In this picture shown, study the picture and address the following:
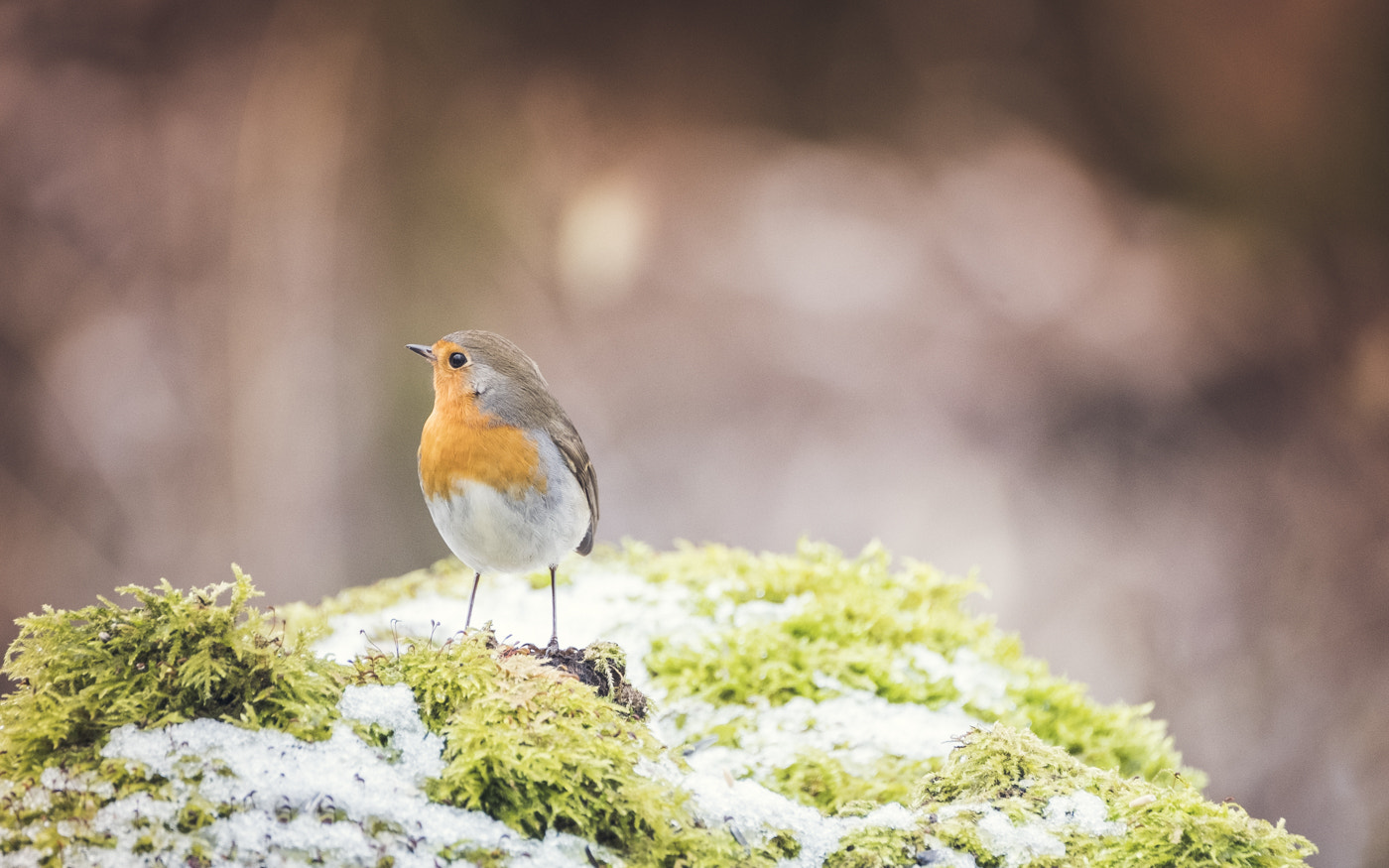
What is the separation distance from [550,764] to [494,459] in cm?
88

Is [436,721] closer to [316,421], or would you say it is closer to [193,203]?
[316,421]

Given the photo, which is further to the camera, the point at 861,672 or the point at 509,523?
the point at 861,672

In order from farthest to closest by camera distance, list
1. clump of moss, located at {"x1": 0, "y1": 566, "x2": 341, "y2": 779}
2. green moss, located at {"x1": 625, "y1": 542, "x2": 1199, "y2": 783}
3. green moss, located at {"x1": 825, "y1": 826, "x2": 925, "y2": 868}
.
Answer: green moss, located at {"x1": 625, "y1": 542, "x2": 1199, "y2": 783}
green moss, located at {"x1": 825, "y1": 826, "x2": 925, "y2": 868}
clump of moss, located at {"x1": 0, "y1": 566, "x2": 341, "y2": 779}

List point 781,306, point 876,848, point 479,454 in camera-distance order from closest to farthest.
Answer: point 876,848 → point 479,454 → point 781,306

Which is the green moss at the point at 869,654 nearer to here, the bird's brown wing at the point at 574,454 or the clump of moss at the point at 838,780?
the clump of moss at the point at 838,780

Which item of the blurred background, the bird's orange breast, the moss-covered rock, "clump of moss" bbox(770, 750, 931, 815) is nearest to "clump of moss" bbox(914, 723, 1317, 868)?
the moss-covered rock

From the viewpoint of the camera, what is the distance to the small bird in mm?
2199

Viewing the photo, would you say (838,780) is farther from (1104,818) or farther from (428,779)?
(428,779)

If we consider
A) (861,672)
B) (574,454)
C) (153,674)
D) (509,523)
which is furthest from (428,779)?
(861,672)

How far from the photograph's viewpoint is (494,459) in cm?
219

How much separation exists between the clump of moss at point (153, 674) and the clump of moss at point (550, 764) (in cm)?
21

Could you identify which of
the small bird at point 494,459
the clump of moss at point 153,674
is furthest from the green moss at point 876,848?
the clump of moss at point 153,674

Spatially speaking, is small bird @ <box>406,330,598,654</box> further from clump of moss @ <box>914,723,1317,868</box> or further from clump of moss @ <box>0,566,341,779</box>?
clump of moss @ <box>914,723,1317,868</box>

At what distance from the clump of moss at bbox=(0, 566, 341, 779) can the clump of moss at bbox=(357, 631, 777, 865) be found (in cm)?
21
